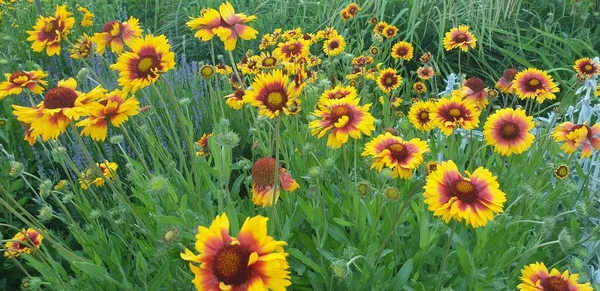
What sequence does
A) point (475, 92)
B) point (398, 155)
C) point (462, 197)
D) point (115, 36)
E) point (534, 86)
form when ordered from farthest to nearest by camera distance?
point (475, 92) → point (534, 86) → point (115, 36) → point (398, 155) → point (462, 197)

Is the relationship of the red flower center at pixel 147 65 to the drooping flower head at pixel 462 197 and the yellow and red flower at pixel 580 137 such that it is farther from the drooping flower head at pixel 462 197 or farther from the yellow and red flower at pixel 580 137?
the yellow and red flower at pixel 580 137

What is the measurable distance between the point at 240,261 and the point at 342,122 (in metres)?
0.48

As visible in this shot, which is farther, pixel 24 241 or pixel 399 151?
pixel 24 241

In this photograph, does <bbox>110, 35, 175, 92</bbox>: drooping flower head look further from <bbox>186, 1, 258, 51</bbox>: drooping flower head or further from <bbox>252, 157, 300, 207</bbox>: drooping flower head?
<bbox>252, 157, 300, 207</bbox>: drooping flower head

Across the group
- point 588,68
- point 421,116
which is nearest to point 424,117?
point 421,116

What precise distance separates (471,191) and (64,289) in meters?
1.03

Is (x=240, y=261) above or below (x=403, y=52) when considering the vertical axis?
above

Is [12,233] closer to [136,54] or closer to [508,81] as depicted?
[136,54]

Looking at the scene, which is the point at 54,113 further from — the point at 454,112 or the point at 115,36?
the point at 454,112

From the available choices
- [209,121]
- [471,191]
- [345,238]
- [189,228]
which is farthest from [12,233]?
[471,191]

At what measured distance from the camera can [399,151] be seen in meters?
1.27

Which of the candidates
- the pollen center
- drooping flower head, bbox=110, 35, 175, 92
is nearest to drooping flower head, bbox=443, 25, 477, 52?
the pollen center

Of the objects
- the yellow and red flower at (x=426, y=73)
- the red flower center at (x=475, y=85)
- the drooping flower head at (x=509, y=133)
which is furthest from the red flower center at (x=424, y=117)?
the yellow and red flower at (x=426, y=73)

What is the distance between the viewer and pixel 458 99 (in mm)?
1542
